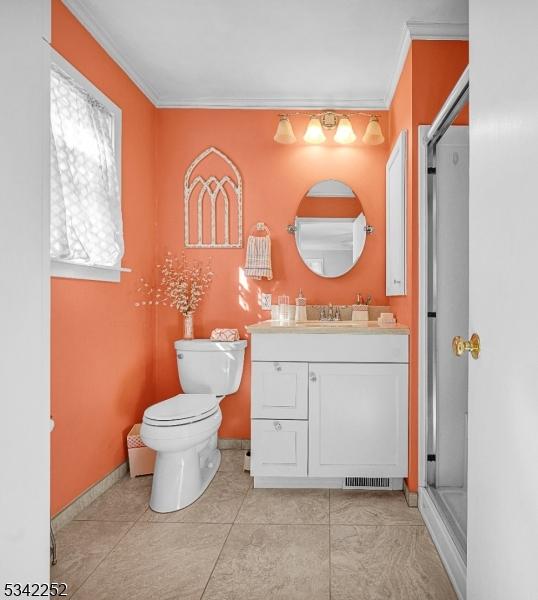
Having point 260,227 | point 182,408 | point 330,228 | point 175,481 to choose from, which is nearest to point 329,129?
point 330,228

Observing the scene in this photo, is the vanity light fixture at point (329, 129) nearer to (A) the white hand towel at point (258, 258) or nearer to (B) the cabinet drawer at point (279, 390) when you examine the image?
(A) the white hand towel at point (258, 258)

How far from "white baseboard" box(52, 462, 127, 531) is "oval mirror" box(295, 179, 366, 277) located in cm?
180

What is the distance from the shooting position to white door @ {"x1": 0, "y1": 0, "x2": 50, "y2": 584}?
33.2 inches

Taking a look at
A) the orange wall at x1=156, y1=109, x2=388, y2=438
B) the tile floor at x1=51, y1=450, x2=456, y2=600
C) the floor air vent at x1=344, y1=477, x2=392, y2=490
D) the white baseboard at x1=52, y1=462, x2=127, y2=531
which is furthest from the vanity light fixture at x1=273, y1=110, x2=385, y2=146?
the white baseboard at x1=52, y1=462, x2=127, y2=531

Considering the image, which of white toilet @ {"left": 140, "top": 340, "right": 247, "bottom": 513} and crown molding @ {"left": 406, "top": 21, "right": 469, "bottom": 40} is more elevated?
crown molding @ {"left": 406, "top": 21, "right": 469, "bottom": 40}

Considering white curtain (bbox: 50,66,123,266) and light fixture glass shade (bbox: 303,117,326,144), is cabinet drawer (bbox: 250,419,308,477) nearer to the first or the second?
white curtain (bbox: 50,66,123,266)

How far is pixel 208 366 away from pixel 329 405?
0.85m

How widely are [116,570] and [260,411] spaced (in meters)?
0.97

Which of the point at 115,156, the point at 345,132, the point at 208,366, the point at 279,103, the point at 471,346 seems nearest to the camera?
the point at 471,346

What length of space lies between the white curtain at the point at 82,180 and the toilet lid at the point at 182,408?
836mm

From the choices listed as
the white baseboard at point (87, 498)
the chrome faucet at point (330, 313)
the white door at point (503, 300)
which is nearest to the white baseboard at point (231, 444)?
the white baseboard at point (87, 498)

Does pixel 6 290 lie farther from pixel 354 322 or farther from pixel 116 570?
pixel 354 322

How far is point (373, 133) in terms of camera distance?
9.04ft

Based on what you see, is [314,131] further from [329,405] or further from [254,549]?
[254,549]
